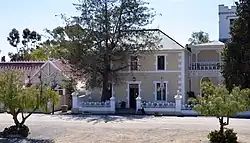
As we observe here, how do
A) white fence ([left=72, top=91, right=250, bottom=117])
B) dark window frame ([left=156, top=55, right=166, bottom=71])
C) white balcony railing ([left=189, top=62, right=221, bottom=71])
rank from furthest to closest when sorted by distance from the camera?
white balcony railing ([left=189, top=62, right=221, bottom=71]) → dark window frame ([left=156, top=55, right=166, bottom=71]) → white fence ([left=72, top=91, right=250, bottom=117])

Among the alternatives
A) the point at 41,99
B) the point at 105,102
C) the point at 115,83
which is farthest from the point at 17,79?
the point at 115,83

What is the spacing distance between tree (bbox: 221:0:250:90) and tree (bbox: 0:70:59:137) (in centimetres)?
1751

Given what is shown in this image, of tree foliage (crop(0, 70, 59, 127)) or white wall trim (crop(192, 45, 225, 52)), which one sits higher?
white wall trim (crop(192, 45, 225, 52))

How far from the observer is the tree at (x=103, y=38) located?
35.2 metres

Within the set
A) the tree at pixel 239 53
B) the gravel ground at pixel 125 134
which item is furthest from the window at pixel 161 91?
the gravel ground at pixel 125 134

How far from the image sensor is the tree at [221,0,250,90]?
32.4 m

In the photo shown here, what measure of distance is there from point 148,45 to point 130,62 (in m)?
2.44

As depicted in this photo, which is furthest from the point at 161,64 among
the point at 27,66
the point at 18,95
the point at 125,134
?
the point at 18,95

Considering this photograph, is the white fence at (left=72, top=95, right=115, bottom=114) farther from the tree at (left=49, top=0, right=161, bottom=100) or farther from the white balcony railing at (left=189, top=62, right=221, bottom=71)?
the white balcony railing at (left=189, top=62, right=221, bottom=71)

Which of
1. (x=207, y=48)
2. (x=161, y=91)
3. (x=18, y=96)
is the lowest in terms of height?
(x=18, y=96)

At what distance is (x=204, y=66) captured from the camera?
127ft

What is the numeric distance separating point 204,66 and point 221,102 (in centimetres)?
2297

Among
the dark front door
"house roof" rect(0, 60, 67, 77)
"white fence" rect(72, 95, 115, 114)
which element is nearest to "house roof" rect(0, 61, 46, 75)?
"house roof" rect(0, 60, 67, 77)

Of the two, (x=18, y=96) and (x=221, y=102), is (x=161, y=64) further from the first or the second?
(x=221, y=102)
